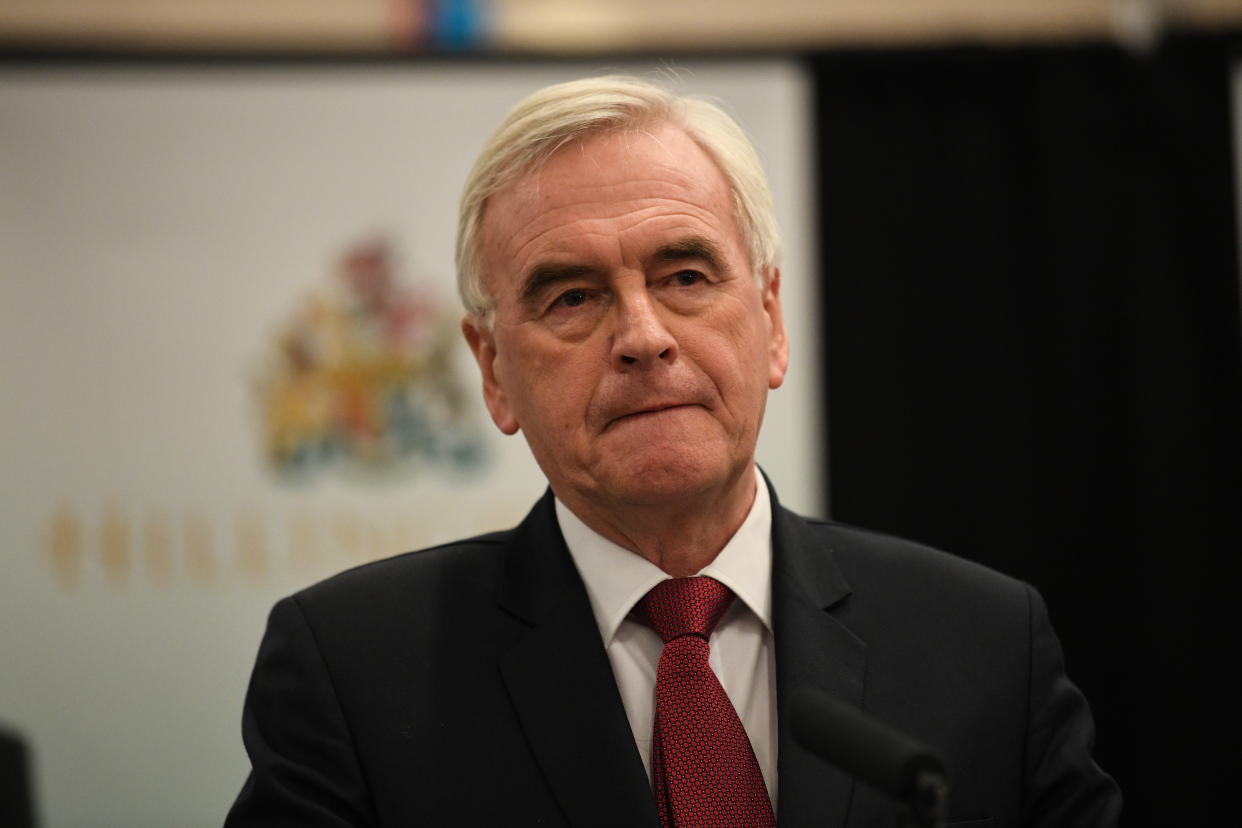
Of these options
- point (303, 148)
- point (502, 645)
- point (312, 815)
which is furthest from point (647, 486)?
point (303, 148)

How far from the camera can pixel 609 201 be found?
1647mm

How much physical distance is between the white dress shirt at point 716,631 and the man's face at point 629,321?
8 centimetres

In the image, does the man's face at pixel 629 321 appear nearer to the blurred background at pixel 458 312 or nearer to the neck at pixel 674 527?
the neck at pixel 674 527

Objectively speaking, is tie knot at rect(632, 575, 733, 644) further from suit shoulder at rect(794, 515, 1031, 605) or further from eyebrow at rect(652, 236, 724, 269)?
eyebrow at rect(652, 236, 724, 269)

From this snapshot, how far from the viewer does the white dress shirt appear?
1.58 m

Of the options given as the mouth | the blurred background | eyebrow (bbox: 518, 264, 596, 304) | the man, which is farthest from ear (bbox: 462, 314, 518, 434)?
the blurred background

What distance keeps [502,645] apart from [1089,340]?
284cm

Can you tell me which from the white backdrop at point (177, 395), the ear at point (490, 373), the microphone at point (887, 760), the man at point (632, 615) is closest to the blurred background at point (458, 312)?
the white backdrop at point (177, 395)

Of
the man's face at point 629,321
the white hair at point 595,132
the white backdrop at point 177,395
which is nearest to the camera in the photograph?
the man's face at point 629,321

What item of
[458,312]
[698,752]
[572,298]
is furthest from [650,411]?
[458,312]

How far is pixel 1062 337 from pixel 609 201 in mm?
2663

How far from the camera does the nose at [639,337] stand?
1.57 meters

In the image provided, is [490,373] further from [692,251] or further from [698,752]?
[698,752]

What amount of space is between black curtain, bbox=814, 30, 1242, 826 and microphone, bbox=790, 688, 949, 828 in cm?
285
